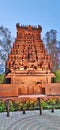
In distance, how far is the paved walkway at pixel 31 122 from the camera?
10547 millimetres

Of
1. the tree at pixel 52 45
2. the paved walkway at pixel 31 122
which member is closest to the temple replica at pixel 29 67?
the paved walkway at pixel 31 122

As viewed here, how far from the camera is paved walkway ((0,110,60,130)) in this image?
34.6ft

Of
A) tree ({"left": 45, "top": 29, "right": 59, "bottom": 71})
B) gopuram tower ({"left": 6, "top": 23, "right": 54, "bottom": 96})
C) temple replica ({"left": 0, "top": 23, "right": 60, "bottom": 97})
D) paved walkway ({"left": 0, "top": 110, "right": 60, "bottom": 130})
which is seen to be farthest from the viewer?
tree ({"left": 45, "top": 29, "right": 59, "bottom": 71})

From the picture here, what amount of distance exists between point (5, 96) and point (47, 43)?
17348 millimetres

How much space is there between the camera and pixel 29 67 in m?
21.2

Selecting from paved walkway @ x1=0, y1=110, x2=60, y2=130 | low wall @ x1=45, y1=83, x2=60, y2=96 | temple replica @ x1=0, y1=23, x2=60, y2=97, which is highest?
temple replica @ x1=0, y1=23, x2=60, y2=97

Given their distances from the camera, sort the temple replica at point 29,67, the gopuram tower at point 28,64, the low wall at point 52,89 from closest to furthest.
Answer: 1. the low wall at point 52,89
2. the temple replica at point 29,67
3. the gopuram tower at point 28,64

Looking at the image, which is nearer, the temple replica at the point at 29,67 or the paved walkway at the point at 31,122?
the paved walkway at the point at 31,122

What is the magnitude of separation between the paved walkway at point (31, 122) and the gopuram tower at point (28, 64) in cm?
724

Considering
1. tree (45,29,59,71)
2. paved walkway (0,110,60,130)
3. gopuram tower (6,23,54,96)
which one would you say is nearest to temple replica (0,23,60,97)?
gopuram tower (6,23,54,96)

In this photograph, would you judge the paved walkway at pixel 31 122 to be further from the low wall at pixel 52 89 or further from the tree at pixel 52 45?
the tree at pixel 52 45

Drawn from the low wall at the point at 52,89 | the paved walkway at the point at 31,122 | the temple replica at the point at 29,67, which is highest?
the temple replica at the point at 29,67

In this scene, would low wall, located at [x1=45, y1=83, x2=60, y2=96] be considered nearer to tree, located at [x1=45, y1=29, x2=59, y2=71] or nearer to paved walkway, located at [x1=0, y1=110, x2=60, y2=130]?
paved walkway, located at [x1=0, y1=110, x2=60, y2=130]

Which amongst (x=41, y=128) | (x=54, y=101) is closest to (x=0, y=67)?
(x=54, y=101)
